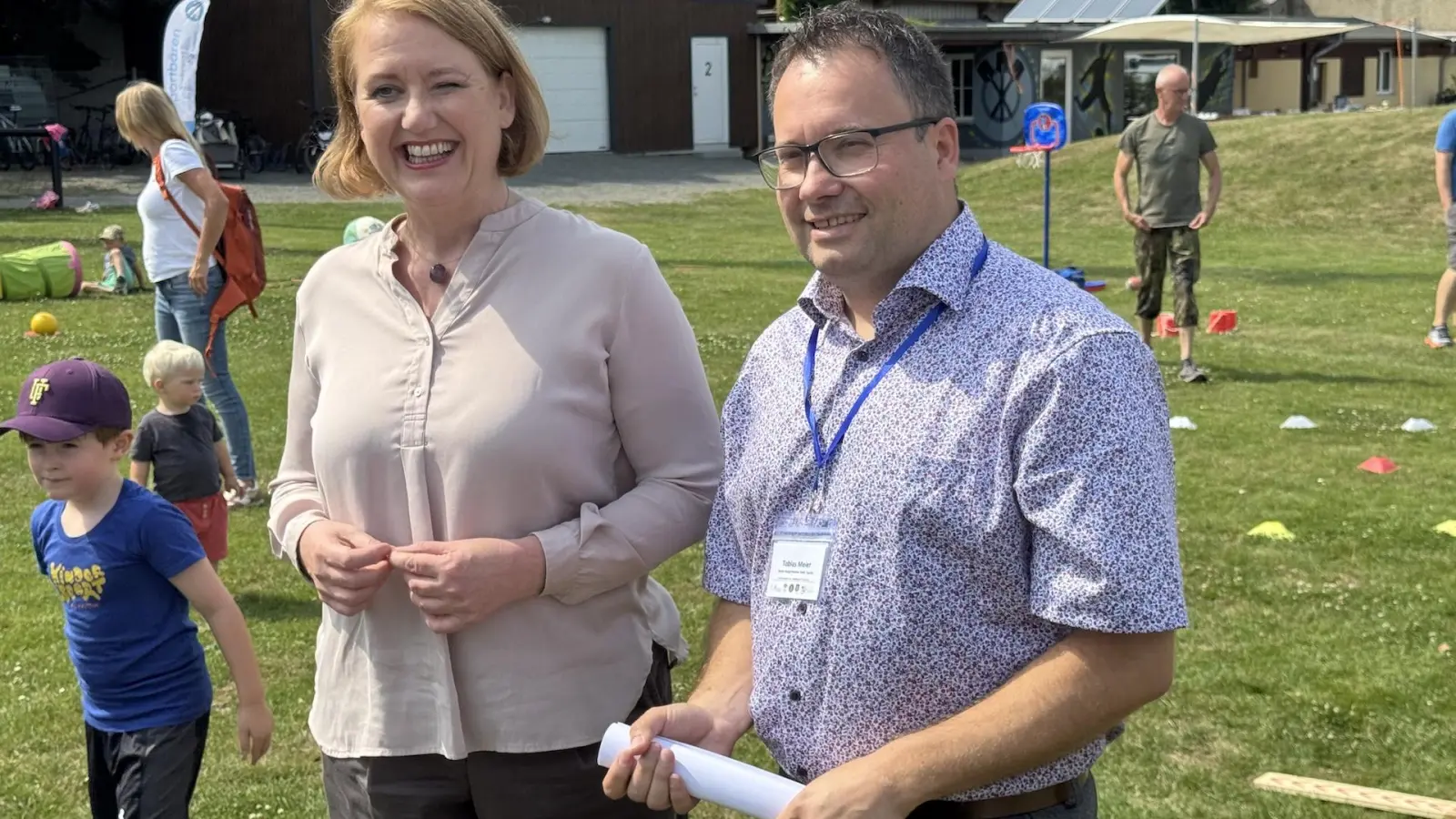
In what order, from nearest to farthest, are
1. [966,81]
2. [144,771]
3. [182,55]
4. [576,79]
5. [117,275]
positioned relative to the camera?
[144,771] < [117,275] < [182,55] < [576,79] < [966,81]

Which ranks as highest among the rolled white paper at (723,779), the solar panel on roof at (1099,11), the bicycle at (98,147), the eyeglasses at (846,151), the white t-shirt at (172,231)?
the solar panel on roof at (1099,11)

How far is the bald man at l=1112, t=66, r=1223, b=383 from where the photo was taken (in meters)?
10.9

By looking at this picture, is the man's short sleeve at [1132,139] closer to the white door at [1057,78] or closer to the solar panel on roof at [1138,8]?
the white door at [1057,78]

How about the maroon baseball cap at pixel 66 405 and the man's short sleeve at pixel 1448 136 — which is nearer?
the maroon baseball cap at pixel 66 405

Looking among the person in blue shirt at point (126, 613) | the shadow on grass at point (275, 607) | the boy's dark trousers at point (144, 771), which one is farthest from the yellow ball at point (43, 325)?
the boy's dark trousers at point (144, 771)

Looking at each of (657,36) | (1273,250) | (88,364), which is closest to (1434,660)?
(88,364)

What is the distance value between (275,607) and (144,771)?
2834 mm

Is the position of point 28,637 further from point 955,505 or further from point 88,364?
point 955,505

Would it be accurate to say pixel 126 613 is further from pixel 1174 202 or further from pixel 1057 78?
pixel 1057 78

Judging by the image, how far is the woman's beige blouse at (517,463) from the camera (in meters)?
2.49

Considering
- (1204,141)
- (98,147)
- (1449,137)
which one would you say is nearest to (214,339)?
(1204,141)

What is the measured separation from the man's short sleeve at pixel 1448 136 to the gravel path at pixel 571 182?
47.9ft

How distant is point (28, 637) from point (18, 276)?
35.4 ft

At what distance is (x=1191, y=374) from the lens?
10.9m
